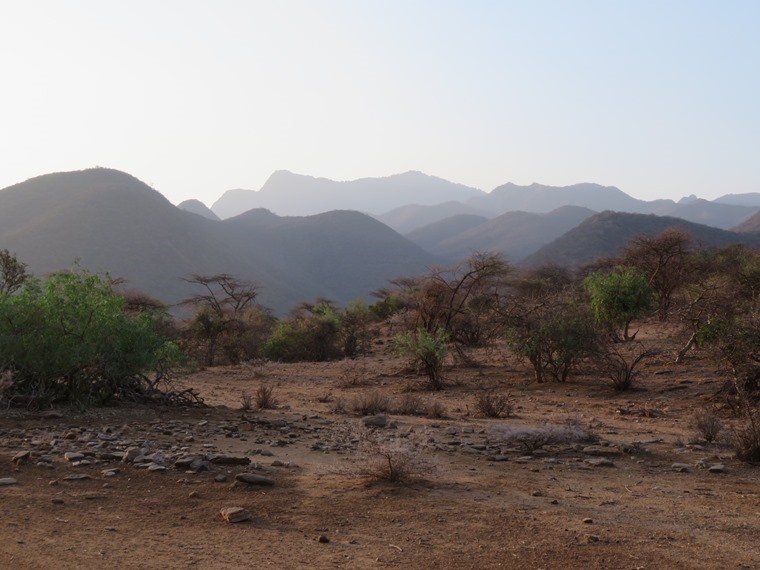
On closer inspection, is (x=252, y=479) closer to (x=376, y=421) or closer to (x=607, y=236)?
(x=376, y=421)

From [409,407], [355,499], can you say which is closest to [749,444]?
[355,499]

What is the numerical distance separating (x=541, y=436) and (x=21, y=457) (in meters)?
6.00

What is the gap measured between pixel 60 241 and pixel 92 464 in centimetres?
6937

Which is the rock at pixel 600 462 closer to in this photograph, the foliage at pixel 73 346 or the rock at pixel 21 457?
the rock at pixel 21 457

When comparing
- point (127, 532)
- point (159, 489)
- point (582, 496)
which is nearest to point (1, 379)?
point (159, 489)

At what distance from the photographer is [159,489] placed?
6695 millimetres

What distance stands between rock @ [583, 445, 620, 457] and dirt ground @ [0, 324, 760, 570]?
0.03 m

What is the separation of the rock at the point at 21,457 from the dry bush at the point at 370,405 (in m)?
5.76

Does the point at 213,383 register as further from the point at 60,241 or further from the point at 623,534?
the point at 60,241

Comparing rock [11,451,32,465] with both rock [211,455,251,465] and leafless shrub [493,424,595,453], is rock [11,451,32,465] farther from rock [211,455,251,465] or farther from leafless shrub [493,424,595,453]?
leafless shrub [493,424,595,453]

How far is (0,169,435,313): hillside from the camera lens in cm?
7075

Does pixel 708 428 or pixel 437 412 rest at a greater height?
pixel 708 428

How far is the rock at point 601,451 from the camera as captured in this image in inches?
332

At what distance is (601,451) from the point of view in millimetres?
8477
